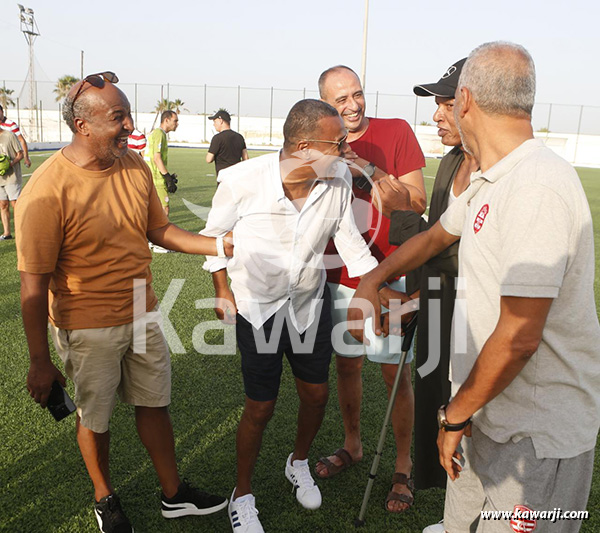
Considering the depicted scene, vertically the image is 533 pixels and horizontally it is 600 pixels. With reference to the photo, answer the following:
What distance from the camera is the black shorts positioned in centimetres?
296

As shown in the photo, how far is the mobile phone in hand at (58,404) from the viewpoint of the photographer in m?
2.69

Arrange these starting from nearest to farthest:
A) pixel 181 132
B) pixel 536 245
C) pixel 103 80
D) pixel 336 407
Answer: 1. pixel 536 245
2. pixel 103 80
3. pixel 336 407
4. pixel 181 132

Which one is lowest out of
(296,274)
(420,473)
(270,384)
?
(420,473)

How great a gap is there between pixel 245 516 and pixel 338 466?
2.68 ft

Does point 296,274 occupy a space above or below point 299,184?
below

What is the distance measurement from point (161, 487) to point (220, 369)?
5.69 ft

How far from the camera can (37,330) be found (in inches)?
102

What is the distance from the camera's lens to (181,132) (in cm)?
5522

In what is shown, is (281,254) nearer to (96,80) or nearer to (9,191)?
(96,80)

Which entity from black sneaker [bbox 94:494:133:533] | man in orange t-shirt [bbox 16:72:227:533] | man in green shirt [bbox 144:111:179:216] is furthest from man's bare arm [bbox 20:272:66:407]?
man in green shirt [bbox 144:111:179:216]

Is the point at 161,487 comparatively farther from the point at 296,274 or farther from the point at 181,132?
the point at 181,132

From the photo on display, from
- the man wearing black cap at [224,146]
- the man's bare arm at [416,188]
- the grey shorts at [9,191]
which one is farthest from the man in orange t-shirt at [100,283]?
the man wearing black cap at [224,146]

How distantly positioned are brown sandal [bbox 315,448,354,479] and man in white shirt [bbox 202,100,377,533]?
2.14 ft

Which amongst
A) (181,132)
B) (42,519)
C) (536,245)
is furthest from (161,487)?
(181,132)
